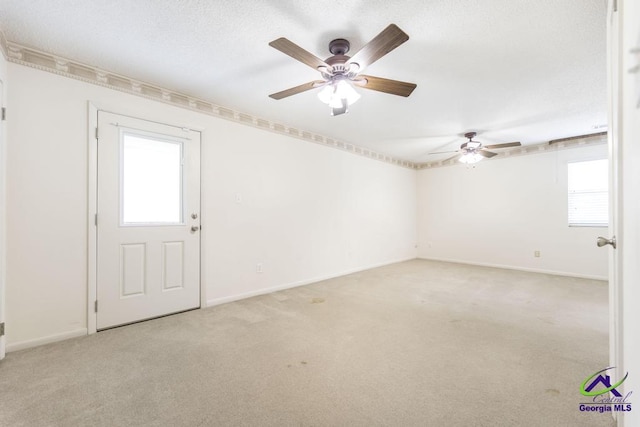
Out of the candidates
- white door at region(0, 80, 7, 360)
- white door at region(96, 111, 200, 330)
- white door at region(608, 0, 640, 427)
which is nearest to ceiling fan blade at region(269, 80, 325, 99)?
white door at region(96, 111, 200, 330)

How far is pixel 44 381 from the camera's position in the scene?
1752 millimetres

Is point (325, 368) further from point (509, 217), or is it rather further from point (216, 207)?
point (509, 217)

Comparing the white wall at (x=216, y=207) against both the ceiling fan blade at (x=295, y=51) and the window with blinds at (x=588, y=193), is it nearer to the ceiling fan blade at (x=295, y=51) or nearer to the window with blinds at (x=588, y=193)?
the ceiling fan blade at (x=295, y=51)

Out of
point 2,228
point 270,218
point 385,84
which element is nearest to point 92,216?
point 2,228

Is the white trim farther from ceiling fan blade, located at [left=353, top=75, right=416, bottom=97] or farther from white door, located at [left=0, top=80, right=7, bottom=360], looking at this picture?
ceiling fan blade, located at [left=353, top=75, right=416, bottom=97]

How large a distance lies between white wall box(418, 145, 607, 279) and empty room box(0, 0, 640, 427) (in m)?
0.32

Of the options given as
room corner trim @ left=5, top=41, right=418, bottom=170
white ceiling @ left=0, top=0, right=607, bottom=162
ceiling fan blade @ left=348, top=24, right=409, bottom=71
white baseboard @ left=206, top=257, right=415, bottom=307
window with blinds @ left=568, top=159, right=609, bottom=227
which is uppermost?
white ceiling @ left=0, top=0, right=607, bottom=162

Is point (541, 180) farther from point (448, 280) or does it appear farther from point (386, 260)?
point (386, 260)

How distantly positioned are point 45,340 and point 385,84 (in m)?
3.58

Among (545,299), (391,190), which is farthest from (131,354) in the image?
(391,190)

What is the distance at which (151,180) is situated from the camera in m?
2.87

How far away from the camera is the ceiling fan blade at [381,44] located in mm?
1521

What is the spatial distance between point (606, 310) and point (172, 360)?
4502mm

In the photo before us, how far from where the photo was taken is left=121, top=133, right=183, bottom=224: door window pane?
2.72 metres
